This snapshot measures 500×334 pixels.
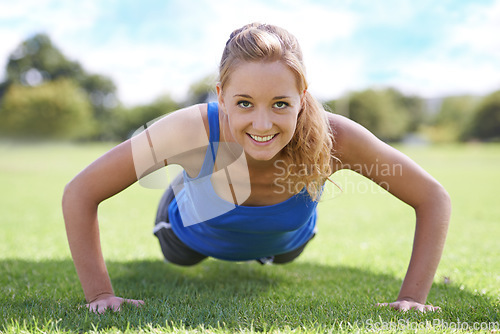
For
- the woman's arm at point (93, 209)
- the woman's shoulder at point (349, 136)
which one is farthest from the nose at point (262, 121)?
the woman's arm at point (93, 209)

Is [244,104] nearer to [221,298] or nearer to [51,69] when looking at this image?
[221,298]

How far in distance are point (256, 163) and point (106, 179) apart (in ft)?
2.97

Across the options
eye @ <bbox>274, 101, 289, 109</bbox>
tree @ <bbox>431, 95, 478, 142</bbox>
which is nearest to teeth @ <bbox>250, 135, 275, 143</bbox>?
eye @ <bbox>274, 101, 289, 109</bbox>

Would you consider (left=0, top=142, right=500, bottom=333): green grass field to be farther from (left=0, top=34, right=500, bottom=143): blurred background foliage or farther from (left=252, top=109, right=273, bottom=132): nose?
(left=0, top=34, right=500, bottom=143): blurred background foliage

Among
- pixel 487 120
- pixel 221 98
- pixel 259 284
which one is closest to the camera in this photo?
pixel 221 98

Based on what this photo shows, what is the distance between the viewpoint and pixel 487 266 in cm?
420

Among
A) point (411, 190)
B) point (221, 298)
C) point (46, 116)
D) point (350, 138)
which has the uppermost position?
point (350, 138)

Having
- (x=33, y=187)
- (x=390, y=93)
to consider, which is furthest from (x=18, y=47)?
(x=33, y=187)

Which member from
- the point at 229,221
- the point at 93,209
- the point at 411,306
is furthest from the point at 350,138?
the point at 93,209

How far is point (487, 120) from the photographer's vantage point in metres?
58.3

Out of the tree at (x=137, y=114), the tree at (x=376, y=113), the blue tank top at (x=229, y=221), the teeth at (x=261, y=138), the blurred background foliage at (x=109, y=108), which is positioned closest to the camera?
the teeth at (x=261, y=138)

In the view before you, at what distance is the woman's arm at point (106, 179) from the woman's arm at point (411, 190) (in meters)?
0.90

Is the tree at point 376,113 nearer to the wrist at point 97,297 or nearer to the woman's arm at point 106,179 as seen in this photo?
the woman's arm at point 106,179

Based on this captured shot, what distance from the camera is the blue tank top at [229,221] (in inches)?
110
